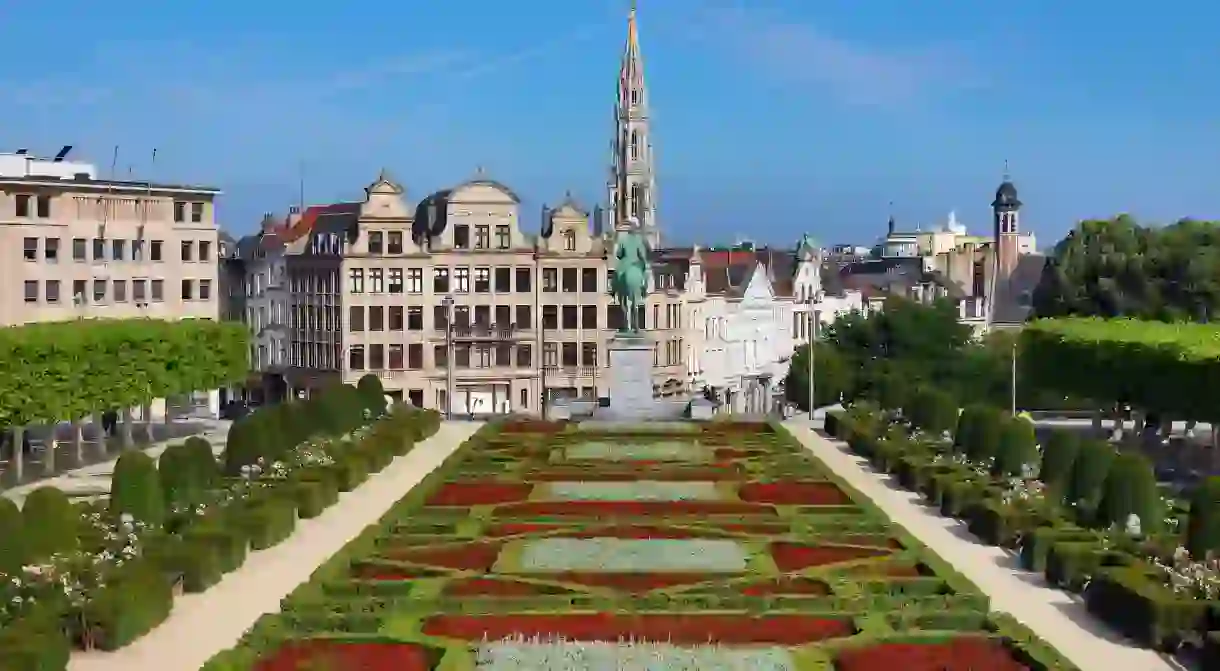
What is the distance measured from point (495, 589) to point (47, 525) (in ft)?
29.0

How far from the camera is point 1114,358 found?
6538cm

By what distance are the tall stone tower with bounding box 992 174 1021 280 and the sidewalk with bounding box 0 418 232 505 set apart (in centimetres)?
7972

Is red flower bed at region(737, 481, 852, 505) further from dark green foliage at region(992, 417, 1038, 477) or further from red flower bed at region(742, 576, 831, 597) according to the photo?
red flower bed at region(742, 576, 831, 597)

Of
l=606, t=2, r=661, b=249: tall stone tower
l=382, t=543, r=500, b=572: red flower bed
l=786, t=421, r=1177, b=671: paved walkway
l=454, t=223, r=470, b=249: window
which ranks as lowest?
l=786, t=421, r=1177, b=671: paved walkway

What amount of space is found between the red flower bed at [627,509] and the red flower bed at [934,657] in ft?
51.5

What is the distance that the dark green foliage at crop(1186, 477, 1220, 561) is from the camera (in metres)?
35.8

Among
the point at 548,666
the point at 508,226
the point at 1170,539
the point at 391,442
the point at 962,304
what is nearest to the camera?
the point at 548,666

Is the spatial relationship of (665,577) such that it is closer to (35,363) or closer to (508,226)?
(35,363)

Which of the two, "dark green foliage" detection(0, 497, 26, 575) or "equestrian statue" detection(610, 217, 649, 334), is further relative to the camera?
"equestrian statue" detection(610, 217, 649, 334)

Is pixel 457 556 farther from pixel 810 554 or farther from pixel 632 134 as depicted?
pixel 632 134

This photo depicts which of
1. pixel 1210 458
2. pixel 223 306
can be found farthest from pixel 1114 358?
pixel 223 306

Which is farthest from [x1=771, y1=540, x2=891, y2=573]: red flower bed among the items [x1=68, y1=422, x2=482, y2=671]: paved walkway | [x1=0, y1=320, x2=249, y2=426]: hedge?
[x1=0, y1=320, x2=249, y2=426]: hedge

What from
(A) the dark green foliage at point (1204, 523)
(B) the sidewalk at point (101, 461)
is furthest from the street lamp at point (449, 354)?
(A) the dark green foliage at point (1204, 523)

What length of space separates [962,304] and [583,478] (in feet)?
300
